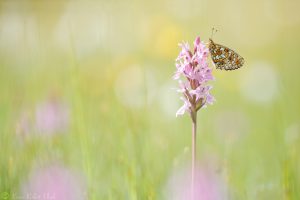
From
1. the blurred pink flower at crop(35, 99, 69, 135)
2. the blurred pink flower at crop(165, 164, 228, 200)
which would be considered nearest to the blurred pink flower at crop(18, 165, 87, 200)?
the blurred pink flower at crop(165, 164, 228, 200)

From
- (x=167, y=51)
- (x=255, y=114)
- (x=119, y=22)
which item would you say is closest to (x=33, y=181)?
(x=255, y=114)

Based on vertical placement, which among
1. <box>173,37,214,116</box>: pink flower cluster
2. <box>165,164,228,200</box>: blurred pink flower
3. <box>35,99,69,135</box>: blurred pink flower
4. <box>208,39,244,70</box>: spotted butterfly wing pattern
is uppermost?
<box>208,39,244,70</box>: spotted butterfly wing pattern

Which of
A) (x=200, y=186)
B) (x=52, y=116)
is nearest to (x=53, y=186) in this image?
(x=200, y=186)

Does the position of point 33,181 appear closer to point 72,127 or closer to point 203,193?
point 203,193

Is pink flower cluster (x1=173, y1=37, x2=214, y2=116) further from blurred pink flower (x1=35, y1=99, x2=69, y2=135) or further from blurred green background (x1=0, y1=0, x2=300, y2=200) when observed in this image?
blurred pink flower (x1=35, y1=99, x2=69, y2=135)

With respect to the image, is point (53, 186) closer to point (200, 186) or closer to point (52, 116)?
point (200, 186)

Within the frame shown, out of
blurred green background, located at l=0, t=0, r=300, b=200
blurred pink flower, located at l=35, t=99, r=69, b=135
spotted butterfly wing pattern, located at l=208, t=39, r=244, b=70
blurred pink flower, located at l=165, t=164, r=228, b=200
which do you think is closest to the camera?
spotted butterfly wing pattern, located at l=208, t=39, r=244, b=70
